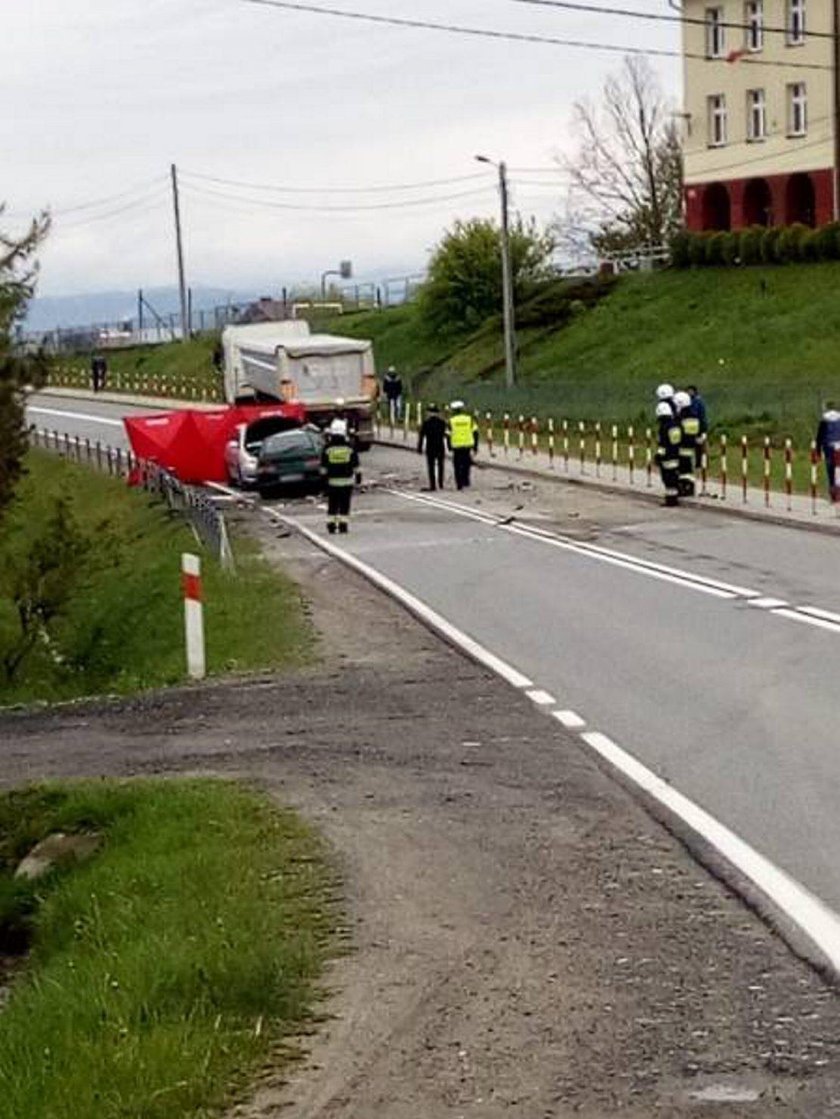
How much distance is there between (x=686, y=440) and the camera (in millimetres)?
38156

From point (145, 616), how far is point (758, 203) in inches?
2007

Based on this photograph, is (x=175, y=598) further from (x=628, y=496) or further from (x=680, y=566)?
(x=628, y=496)

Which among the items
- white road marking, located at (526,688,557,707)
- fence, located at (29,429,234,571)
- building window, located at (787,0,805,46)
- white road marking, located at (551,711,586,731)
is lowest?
fence, located at (29,429,234,571)

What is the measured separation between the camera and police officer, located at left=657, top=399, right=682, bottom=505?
1459 inches

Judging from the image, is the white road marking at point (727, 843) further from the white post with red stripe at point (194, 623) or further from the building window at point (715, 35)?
the building window at point (715, 35)

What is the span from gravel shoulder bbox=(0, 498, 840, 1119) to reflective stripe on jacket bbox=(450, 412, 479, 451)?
90.1ft

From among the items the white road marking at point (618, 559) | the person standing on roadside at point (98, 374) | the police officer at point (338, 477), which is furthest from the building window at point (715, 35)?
the police officer at point (338, 477)

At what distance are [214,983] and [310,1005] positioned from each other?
1.24 feet

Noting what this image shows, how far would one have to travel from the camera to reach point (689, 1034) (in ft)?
23.8

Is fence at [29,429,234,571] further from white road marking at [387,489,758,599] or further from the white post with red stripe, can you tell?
white road marking at [387,489,758,599]

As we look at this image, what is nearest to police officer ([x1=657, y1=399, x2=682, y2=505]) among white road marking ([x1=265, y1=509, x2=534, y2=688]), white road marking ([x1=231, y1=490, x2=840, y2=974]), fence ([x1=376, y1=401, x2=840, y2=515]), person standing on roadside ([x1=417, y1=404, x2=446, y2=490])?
fence ([x1=376, y1=401, x2=840, y2=515])

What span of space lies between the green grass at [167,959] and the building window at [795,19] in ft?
211

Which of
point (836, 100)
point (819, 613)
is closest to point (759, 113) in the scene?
point (836, 100)

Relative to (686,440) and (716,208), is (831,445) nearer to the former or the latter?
(686,440)
